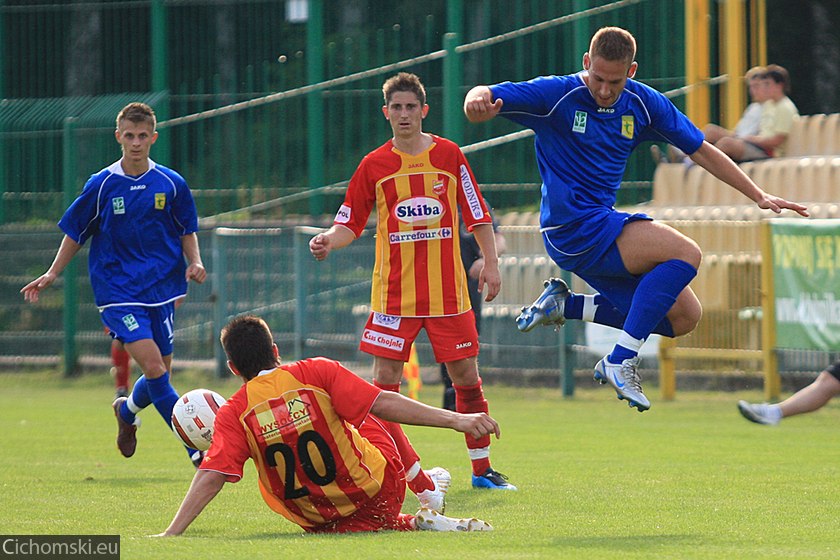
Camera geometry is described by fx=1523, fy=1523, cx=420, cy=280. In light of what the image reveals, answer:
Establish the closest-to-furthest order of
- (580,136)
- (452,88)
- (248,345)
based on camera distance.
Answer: (248,345) < (580,136) < (452,88)

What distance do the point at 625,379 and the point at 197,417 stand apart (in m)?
2.49

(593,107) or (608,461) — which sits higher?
(593,107)

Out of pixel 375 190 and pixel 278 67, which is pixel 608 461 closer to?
pixel 375 190

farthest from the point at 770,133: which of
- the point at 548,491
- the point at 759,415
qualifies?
the point at 548,491

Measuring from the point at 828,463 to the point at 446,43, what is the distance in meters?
8.98

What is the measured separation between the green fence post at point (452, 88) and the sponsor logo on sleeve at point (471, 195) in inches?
357

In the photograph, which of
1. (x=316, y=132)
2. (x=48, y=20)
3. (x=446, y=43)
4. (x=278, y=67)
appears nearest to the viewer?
(x=446, y=43)

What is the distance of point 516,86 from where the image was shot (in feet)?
25.0

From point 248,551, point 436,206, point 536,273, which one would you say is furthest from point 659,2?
point 248,551

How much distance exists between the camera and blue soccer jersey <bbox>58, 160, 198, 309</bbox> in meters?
9.85

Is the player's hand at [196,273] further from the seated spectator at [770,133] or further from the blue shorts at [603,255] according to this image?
the seated spectator at [770,133]

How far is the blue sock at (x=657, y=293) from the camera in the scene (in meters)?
7.64

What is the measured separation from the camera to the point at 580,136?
7770 mm

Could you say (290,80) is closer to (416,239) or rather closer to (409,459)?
(416,239)
